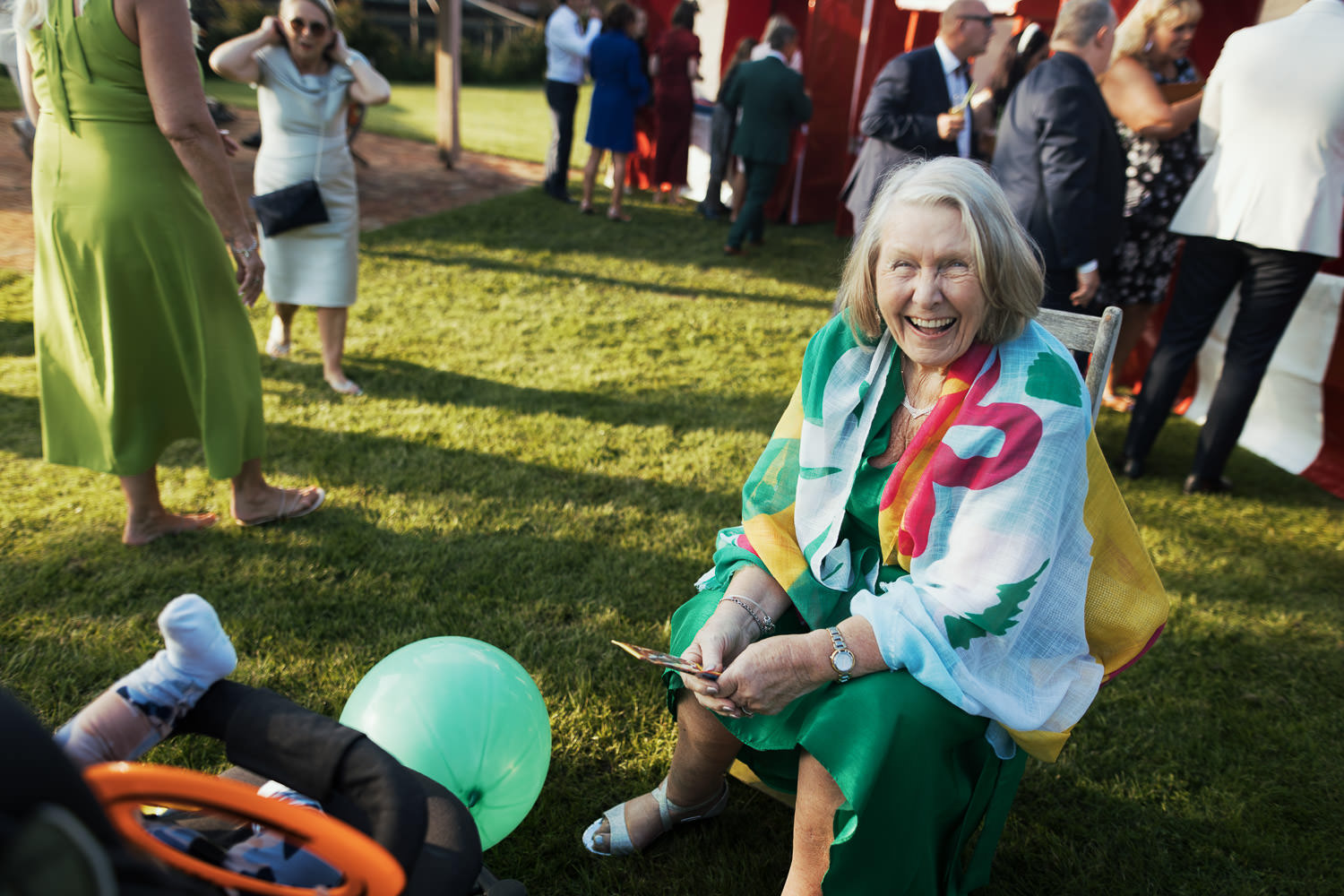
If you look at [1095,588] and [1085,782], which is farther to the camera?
[1085,782]

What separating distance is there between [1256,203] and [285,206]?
4397mm

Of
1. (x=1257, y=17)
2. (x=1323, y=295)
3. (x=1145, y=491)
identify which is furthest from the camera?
(x=1257, y=17)

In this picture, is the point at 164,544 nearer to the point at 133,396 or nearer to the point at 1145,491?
the point at 133,396

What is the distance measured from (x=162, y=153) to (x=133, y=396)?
778mm

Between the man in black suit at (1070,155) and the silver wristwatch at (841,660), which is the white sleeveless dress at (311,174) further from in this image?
the silver wristwatch at (841,660)

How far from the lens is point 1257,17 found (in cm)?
513

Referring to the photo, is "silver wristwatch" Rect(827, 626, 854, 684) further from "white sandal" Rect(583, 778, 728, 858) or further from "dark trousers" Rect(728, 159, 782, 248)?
"dark trousers" Rect(728, 159, 782, 248)

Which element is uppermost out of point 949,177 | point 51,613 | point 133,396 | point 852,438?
point 949,177

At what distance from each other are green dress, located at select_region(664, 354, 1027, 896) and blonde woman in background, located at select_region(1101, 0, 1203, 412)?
3586mm

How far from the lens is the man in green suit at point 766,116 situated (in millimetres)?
7613

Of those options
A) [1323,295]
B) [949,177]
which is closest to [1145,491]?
[1323,295]

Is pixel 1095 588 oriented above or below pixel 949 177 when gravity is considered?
below

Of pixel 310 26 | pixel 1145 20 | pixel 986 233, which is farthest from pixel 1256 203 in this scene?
pixel 310 26

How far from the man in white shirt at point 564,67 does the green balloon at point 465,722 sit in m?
8.03
